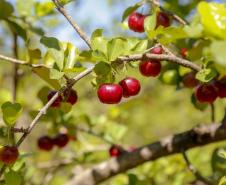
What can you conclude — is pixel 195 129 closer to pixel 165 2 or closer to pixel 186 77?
pixel 186 77

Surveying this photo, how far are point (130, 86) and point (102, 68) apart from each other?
5.0 inches

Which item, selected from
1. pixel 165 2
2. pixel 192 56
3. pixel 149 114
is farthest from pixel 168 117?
pixel 192 56

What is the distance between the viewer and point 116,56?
3.79 ft

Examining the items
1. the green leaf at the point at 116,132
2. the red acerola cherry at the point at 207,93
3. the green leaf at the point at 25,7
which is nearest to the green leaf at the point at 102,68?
the red acerola cherry at the point at 207,93

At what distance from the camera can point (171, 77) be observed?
1.73m

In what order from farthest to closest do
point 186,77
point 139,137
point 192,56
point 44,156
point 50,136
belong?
1. point 139,137
2. point 44,156
3. point 50,136
4. point 186,77
5. point 192,56

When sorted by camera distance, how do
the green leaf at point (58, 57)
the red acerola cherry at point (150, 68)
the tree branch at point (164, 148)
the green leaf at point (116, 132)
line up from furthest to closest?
1. the green leaf at point (116, 132)
2. the tree branch at point (164, 148)
3. the red acerola cherry at point (150, 68)
4. the green leaf at point (58, 57)

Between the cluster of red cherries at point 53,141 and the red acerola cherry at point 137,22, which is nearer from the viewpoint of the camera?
the red acerola cherry at point 137,22

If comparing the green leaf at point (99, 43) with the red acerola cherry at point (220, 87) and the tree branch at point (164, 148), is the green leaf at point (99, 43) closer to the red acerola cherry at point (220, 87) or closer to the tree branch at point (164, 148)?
the red acerola cherry at point (220, 87)

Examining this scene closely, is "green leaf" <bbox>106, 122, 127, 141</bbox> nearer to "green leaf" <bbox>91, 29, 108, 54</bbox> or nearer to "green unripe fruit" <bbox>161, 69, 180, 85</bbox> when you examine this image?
"green unripe fruit" <bbox>161, 69, 180, 85</bbox>

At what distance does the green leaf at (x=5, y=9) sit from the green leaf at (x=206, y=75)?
0.84 metres

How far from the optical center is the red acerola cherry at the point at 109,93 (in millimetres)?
1190

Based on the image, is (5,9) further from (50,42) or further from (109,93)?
(109,93)

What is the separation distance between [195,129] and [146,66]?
1.46 ft
